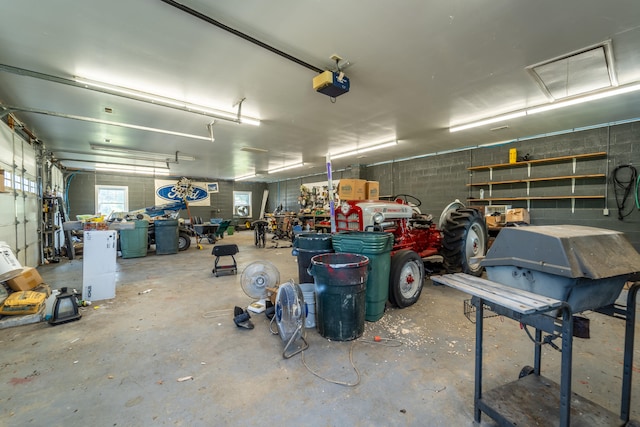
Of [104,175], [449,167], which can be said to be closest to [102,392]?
[449,167]

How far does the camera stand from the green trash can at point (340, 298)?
2.30m

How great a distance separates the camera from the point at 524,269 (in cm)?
144

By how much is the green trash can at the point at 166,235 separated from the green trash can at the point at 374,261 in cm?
619

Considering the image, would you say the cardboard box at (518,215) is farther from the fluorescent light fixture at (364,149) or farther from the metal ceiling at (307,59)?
the fluorescent light fixture at (364,149)

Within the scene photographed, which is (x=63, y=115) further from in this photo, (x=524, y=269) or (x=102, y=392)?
(x=524, y=269)

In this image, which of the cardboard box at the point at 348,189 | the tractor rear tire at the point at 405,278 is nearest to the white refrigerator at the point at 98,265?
the tractor rear tire at the point at 405,278

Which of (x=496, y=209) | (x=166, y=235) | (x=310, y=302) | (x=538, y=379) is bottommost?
(x=538, y=379)

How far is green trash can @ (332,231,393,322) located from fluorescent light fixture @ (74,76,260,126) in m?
3.22

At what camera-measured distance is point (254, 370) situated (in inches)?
78.9

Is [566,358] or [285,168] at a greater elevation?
[285,168]

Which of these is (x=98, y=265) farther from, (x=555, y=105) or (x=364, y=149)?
(x=555, y=105)

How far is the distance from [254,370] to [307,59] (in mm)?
3259

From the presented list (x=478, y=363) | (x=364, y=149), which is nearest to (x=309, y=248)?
(x=478, y=363)

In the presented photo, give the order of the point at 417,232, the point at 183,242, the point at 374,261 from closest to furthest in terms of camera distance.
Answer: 1. the point at 374,261
2. the point at 417,232
3. the point at 183,242
